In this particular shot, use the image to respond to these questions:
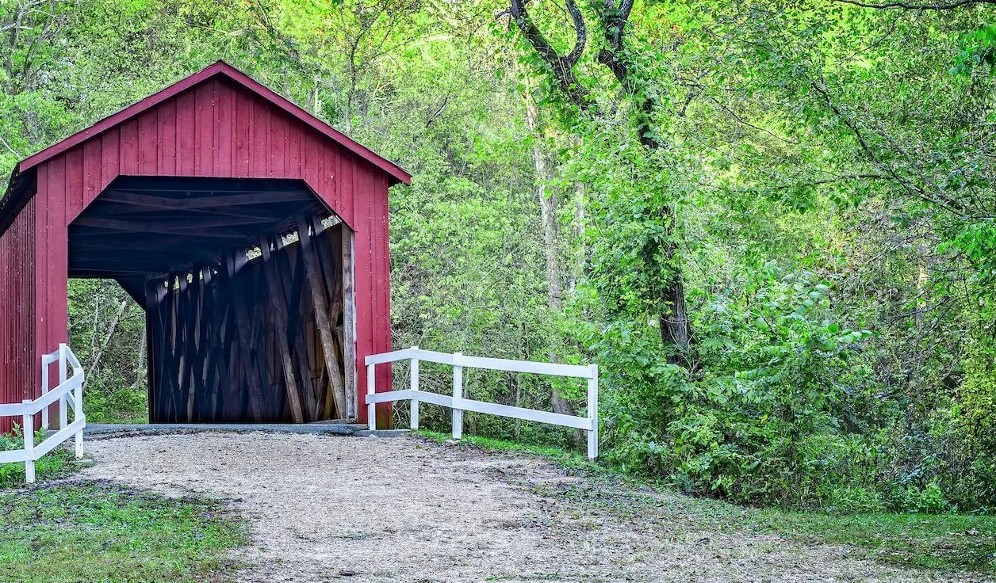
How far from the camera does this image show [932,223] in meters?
10.6

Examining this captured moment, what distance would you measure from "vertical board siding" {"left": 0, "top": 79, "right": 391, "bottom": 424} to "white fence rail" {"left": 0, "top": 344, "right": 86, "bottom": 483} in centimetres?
42

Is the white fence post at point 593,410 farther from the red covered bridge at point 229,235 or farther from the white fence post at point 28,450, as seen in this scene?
the white fence post at point 28,450

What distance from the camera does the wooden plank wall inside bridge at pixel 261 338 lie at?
47.3 feet

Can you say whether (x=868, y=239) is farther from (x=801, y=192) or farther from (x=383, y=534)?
(x=383, y=534)

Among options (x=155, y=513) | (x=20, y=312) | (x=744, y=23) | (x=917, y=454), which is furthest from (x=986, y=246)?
(x=20, y=312)

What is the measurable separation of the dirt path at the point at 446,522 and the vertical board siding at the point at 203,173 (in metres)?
2.11

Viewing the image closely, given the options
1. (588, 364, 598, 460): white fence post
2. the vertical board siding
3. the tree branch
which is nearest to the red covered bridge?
the vertical board siding

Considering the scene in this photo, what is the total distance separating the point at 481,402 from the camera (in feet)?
37.9

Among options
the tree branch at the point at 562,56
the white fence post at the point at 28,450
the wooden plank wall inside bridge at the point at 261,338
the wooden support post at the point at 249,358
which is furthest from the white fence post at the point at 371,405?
the wooden support post at the point at 249,358

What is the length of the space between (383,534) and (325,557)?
29.4 inches

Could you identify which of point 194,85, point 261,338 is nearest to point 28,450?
point 194,85

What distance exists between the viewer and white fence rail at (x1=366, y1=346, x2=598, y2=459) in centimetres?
994

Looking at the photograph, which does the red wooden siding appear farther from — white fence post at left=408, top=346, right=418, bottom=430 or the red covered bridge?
white fence post at left=408, top=346, right=418, bottom=430

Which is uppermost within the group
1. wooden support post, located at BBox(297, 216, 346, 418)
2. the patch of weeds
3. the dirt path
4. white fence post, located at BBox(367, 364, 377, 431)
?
wooden support post, located at BBox(297, 216, 346, 418)
